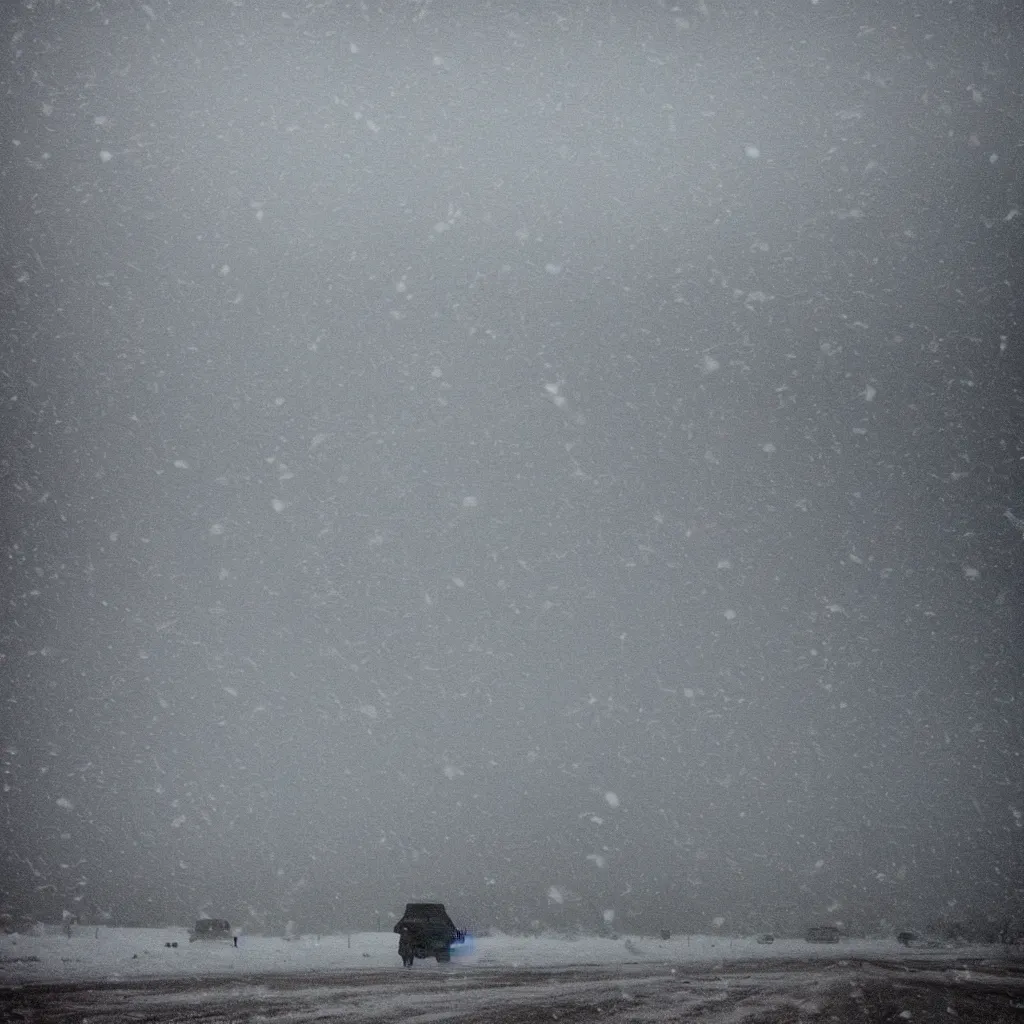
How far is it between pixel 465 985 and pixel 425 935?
0.66m

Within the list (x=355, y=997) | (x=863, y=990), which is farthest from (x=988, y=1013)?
(x=355, y=997)

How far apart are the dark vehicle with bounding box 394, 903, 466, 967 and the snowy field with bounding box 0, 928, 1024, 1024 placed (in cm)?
10

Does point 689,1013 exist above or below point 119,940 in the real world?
below

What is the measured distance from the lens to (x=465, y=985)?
13.5 ft

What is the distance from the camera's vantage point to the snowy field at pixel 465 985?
10.2ft

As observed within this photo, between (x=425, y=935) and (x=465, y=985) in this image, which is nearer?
(x=465, y=985)

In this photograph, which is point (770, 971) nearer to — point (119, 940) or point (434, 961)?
point (434, 961)

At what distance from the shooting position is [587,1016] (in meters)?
3.27

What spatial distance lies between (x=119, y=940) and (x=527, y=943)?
377 cm

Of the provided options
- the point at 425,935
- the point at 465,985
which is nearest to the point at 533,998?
the point at 465,985

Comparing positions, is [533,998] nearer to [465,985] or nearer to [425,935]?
[465,985]

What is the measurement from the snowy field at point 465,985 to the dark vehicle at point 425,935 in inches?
3.8

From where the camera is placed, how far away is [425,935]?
474cm

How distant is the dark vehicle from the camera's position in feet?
15.5
